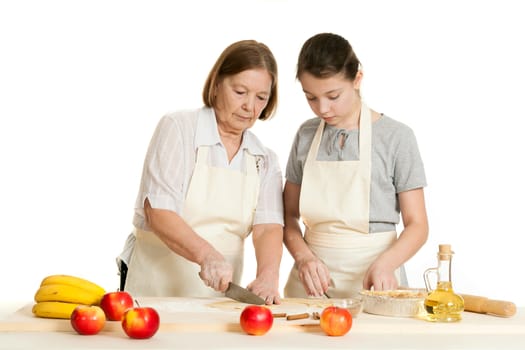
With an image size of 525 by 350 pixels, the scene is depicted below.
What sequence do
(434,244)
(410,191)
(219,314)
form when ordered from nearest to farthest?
(219,314) → (410,191) → (434,244)

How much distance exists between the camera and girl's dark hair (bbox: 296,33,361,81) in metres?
2.57

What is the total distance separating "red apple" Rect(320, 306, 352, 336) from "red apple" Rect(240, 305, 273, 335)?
0.42 ft

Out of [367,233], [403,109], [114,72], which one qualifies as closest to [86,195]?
[114,72]

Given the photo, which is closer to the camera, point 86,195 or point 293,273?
point 293,273

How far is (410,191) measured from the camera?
2672mm

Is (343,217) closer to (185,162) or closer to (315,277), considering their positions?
(315,277)

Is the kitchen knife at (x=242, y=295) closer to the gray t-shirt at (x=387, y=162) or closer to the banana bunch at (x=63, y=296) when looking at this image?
the banana bunch at (x=63, y=296)

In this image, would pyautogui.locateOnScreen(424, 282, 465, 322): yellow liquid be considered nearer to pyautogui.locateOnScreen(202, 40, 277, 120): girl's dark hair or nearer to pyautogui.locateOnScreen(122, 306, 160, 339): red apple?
pyautogui.locateOnScreen(122, 306, 160, 339): red apple

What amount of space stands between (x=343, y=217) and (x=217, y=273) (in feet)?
1.88

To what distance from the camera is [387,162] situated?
8.84 ft

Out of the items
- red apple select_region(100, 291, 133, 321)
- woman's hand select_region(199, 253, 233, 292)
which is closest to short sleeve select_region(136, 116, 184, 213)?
woman's hand select_region(199, 253, 233, 292)

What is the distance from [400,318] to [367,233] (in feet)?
1.95

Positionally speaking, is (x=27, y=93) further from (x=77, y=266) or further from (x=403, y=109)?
(x=403, y=109)

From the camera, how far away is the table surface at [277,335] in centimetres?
178
